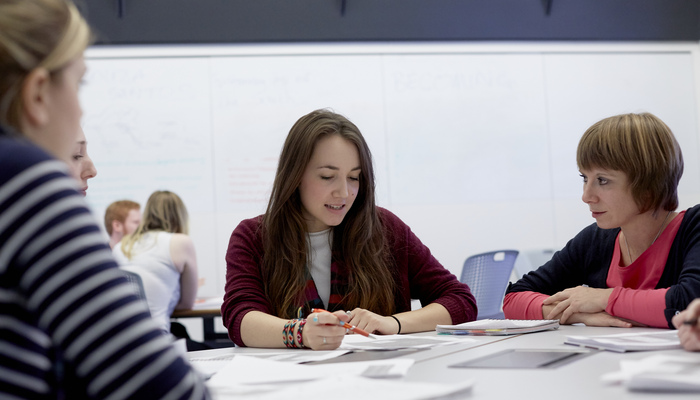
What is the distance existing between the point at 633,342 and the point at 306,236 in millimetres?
1077

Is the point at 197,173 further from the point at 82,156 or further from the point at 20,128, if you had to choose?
the point at 20,128

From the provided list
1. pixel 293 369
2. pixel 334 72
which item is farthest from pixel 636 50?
pixel 293 369

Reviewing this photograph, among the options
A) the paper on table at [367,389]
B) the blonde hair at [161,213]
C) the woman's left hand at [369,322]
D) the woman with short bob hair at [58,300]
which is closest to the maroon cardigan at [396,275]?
the woman's left hand at [369,322]

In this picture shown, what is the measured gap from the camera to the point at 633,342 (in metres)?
1.29

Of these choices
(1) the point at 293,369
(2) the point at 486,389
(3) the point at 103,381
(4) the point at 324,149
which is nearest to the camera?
(3) the point at 103,381

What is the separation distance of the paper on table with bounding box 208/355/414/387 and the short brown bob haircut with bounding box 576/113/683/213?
3.40 ft

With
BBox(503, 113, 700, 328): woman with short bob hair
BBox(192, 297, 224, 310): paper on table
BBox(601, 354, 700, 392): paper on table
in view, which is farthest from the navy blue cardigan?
BBox(192, 297, 224, 310): paper on table

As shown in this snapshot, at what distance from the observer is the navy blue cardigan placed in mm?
1772

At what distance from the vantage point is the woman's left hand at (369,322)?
1767 mm

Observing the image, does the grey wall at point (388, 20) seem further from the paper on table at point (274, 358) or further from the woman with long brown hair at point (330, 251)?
the paper on table at point (274, 358)

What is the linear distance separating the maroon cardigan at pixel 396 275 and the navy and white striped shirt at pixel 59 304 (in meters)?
1.14

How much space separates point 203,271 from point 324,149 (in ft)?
9.31

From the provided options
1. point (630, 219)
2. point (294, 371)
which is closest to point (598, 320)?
point (630, 219)

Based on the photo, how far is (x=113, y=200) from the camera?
466 centimetres
